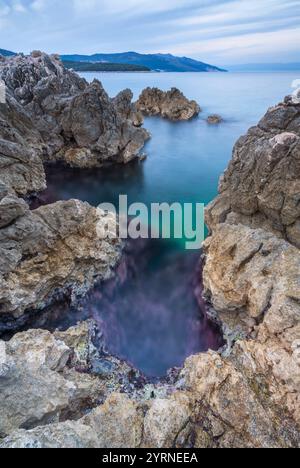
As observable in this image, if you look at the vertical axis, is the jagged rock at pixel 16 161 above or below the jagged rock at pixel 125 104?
below

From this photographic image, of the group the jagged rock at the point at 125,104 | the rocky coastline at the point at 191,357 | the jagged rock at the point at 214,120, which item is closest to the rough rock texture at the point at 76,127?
the jagged rock at the point at 125,104

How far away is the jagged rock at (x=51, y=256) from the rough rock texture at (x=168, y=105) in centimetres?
7164

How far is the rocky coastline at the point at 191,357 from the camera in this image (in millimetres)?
9508

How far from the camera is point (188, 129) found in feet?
243

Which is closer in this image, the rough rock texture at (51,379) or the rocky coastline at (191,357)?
the rocky coastline at (191,357)

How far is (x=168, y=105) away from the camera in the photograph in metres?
89.6

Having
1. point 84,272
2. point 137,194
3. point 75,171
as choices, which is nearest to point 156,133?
point 75,171

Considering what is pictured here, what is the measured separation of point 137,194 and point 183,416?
30313mm

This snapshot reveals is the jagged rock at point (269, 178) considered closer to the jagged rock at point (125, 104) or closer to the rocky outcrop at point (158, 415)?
the rocky outcrop at point (158, 415)

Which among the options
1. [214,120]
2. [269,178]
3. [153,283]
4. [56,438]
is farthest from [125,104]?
[56,438]

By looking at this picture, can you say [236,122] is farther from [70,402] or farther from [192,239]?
[70,402]

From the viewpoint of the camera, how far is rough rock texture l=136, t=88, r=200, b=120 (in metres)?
87.2

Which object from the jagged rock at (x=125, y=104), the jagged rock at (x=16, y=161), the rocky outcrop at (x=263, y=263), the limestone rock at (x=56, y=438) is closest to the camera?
the limestone rock at (x=56, y=438)

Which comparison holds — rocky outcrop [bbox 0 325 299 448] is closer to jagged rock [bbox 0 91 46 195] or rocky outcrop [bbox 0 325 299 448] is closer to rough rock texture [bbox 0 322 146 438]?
rough rock texture [bbox 0 322 146 438]
